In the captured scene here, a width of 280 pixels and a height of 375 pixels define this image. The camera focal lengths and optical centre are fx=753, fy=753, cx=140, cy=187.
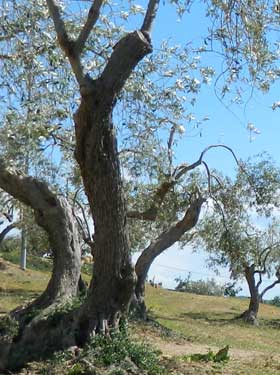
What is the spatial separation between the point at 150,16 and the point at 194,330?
1690 centimetres

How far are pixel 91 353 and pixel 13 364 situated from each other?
113cm

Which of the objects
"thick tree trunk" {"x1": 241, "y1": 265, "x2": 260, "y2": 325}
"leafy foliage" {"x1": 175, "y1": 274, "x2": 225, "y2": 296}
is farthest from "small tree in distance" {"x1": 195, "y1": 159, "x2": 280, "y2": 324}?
"leafy foliage" {"x1": 175, "y1": 274, "x2": 225, "y2": 296}

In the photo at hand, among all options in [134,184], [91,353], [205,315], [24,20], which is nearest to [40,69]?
[24,20]

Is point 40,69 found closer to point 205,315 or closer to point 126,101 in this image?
point 126,101

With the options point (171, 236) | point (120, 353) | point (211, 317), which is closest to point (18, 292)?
point (211, 317)

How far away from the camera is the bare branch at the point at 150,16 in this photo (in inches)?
376

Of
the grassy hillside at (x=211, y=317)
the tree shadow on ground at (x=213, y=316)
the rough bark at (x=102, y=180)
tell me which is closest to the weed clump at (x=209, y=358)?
the rough bark at (x=102, y=180)

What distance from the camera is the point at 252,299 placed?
35531mm

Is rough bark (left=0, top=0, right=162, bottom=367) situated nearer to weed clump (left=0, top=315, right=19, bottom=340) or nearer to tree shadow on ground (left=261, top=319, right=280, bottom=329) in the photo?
weed clump (left=0, top=315, right=19, bottom=340)

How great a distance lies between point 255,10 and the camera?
9.77 meters

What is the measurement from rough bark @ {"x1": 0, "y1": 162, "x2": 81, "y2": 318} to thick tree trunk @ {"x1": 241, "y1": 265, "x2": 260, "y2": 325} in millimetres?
22642

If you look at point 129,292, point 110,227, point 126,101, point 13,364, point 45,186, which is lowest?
point 13,364

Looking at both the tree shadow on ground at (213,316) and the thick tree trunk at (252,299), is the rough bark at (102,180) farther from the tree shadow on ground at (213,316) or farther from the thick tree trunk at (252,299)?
the thick tree trunk at (252,299)

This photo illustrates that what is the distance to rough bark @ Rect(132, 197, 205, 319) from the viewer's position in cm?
2112
